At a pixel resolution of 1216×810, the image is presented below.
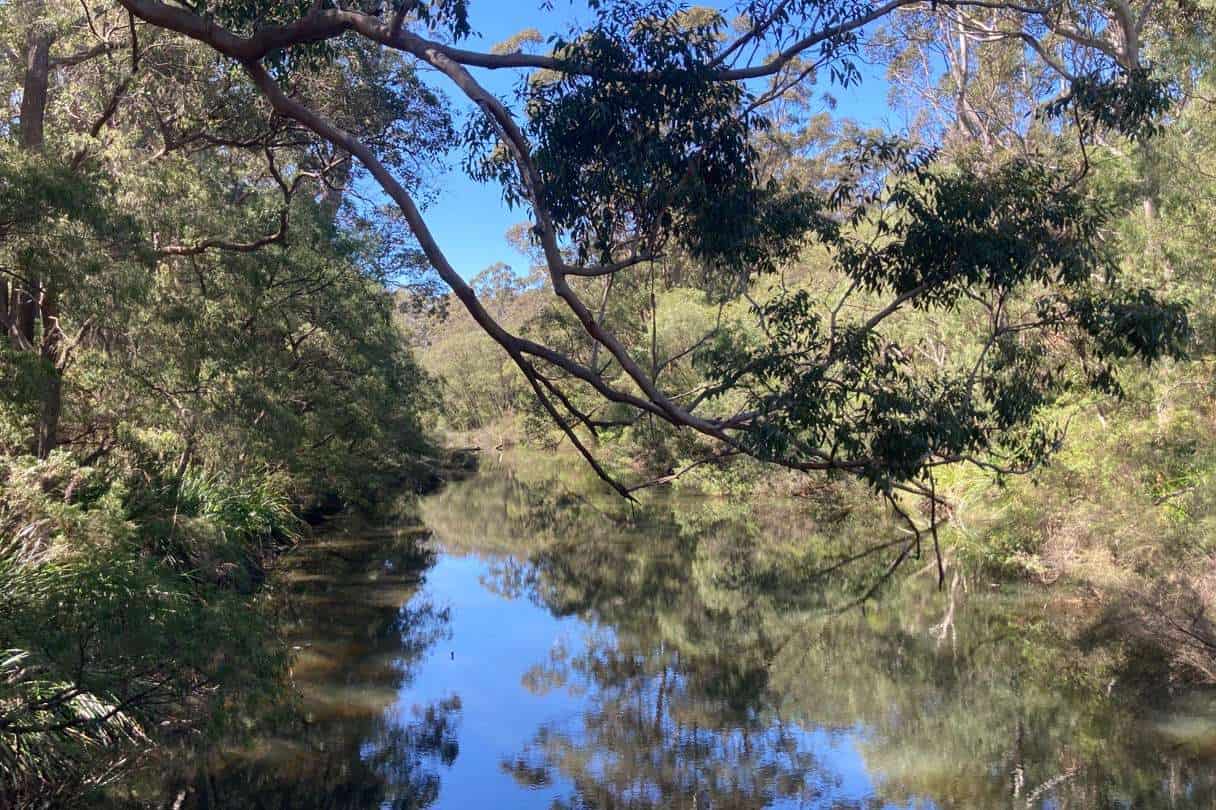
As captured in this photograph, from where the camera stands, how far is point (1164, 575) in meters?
9.06

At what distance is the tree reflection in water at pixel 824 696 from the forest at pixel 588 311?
9.6 inches

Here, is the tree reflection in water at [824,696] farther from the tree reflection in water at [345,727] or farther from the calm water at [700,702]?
the tree reflection in water at [345,727]

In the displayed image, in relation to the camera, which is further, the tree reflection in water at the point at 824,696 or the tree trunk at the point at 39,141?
the tree trunk at the point at 39,141

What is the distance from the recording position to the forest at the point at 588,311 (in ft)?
15.3

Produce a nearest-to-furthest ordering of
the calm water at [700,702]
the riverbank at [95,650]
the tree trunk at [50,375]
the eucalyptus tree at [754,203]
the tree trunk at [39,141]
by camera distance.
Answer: the eucalyptus tree at [754,203], the riverbank at [95,650], the tree trunk at [50,375], the calm water at [700,702], the tree trunk at [39,141]

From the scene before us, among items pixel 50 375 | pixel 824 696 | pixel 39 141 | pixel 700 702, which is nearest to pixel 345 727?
pixel 700 702

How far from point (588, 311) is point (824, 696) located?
6.46m

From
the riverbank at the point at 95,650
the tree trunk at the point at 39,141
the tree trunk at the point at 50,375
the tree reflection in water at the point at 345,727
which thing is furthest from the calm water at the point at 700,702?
the tree trunk at the point at 39,141

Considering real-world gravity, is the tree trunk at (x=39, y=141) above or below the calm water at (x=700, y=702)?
above

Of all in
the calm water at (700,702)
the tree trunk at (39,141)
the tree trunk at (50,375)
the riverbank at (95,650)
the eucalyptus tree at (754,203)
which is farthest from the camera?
the tree trunk at (39,141)

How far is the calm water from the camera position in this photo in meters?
6.99

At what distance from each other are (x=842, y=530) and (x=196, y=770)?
13172 millimetres

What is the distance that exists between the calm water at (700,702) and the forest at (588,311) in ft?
0.95

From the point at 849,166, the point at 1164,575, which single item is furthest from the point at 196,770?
the point at 1164,575
